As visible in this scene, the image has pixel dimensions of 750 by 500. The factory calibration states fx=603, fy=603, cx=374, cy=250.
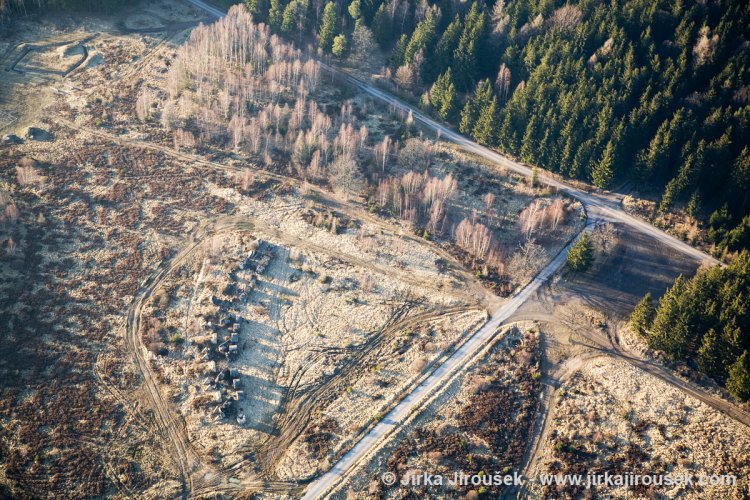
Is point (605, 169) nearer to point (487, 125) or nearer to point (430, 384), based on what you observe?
point (487, 125)

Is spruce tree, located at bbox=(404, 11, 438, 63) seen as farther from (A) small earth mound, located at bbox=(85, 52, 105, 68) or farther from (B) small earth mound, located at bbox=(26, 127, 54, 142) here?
(B) small earth mound, located at bbox=(26, 127, 54, 142)

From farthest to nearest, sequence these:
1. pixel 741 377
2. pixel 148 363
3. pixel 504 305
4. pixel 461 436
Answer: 1. pixel 504 305
2. pixel 148 363
3. pixel 461 436
4. pixel 741 377

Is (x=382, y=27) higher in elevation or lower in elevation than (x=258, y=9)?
higher

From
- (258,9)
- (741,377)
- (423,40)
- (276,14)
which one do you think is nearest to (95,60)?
(258,9)

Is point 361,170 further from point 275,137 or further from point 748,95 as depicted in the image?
point 748,95

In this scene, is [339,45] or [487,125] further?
[339,45]

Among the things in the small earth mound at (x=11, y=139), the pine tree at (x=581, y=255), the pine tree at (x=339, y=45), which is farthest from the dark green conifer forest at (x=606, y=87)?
the small earth mound at (x=11, y=139)

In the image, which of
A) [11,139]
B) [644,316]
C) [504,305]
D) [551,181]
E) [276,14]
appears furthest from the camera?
[276,14]

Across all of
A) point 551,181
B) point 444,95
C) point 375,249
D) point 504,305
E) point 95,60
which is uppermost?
point 444,95
